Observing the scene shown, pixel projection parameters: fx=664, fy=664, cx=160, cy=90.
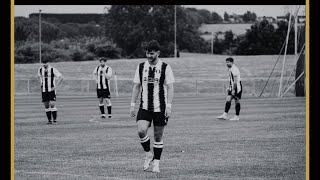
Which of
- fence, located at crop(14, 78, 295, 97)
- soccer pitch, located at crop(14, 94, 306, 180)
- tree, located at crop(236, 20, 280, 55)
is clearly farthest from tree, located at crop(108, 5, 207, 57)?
soccer pitch, located at crop(14, 94, 306, 180)

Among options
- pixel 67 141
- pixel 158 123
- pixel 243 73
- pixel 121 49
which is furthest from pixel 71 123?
pixel 121 49

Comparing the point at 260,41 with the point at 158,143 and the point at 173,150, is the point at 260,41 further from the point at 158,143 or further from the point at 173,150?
the point at 158,143

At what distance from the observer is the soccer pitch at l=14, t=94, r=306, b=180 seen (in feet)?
33.1

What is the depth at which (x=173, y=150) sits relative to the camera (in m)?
13.2

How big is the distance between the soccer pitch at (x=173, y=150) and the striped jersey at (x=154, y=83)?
104cm

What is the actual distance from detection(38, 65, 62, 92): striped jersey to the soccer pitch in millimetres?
1201

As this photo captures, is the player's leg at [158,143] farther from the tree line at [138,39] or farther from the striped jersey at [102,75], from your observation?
the tree line at [138,39]

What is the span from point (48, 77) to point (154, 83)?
10163mm

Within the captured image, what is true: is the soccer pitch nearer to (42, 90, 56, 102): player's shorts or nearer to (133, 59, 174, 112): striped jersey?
(42, 90, 56, 102): player's shorts

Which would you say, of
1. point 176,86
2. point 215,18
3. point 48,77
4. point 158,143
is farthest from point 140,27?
point 158,143

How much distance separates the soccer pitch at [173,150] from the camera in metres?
10.1

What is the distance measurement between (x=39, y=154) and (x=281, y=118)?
1162 centimetres
